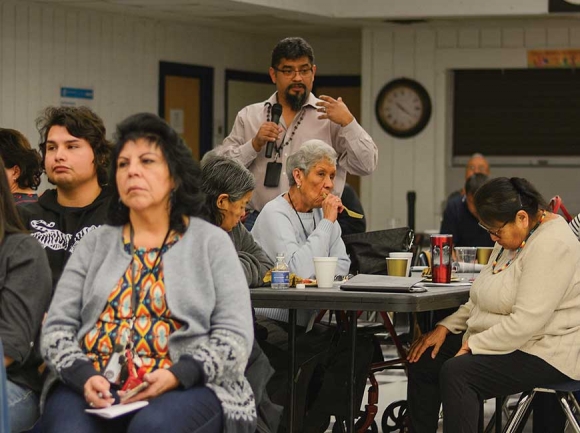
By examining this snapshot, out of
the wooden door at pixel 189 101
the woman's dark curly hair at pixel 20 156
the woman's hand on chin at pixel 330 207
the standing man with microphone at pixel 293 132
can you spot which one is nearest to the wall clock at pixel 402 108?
the wooden door at pixel 189 101

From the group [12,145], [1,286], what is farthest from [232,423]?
[12,145]

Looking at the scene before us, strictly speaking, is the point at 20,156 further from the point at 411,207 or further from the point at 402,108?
the point at 402,108

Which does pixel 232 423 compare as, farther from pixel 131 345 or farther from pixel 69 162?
pixel 69 162

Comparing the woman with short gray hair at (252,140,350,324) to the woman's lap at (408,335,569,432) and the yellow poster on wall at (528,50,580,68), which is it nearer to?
the woman's lap at (408,335,569,432)

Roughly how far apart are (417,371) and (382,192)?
25.4 ft

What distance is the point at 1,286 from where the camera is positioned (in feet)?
10.7

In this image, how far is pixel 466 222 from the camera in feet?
26.5

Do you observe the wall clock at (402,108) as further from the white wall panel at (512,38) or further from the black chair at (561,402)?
the black chair at (561,402)

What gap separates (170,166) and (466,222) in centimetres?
505

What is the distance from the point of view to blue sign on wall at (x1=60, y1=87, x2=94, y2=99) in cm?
1105

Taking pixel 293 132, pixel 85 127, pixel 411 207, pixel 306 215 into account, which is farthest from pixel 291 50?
pixel 411 207

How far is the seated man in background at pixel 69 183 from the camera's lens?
3.93 m

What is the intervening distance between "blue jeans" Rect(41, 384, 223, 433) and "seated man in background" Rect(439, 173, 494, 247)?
499 centimetres

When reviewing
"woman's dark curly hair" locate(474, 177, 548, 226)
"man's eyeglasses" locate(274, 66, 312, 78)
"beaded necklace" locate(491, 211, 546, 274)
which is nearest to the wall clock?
"man's eyeglasses" locate(274, 66, 312, 78)
